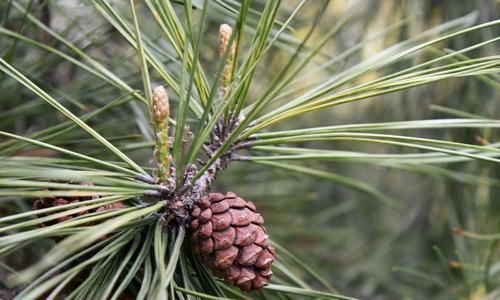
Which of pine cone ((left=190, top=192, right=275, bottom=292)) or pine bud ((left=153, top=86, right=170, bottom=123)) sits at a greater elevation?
pine bud ((left=153, top=86, right=170, bottom=123))

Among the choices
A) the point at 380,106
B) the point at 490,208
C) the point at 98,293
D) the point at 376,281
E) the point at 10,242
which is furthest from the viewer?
the point at 380,106

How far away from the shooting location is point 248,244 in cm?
58

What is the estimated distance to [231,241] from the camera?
22.6 inches

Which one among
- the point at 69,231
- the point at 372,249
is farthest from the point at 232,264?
the point at 372,249

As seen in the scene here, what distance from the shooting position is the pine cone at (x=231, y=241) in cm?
57

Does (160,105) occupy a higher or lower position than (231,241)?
higher

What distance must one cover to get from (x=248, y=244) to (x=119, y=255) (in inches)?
4.5

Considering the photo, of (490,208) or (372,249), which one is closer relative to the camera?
(490,208)

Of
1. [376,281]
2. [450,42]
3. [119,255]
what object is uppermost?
[450,42]

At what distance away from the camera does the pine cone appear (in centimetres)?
57

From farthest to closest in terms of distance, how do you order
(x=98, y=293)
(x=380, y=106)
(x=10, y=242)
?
(x=380, y=106) < (x=98, y=293) < (x=10, y=242)

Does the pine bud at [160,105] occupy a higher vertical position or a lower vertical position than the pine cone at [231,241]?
higher

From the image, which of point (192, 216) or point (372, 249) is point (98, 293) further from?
point (372, 249)

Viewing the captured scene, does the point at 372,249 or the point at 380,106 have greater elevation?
the point at 380,106
